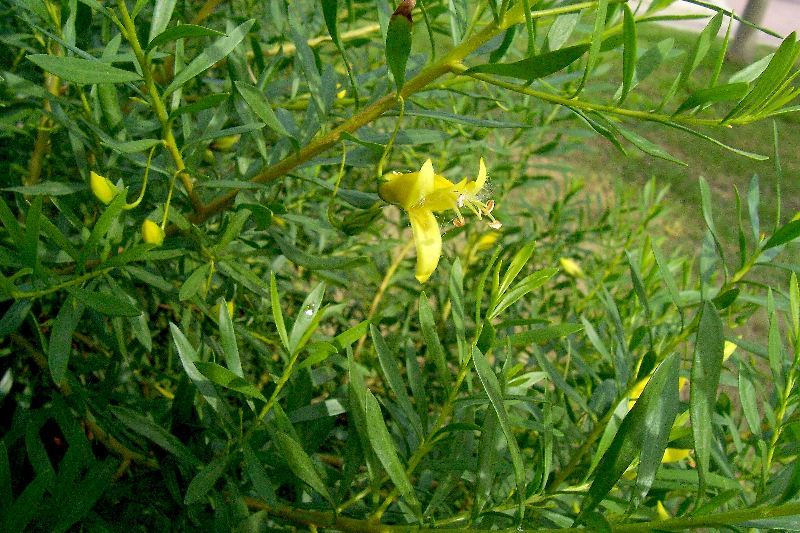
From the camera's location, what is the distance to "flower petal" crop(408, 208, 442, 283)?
0.59m

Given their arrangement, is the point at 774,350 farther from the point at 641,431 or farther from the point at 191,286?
the point at 191,286

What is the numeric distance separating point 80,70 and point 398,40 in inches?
9.2

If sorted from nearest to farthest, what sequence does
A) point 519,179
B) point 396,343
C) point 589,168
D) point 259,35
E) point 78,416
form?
point 78,416, point 396,343, point 259,35, point 519,179, point 589,168

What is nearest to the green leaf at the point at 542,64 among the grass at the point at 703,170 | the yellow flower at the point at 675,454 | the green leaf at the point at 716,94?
the green leaf at the point at 716,94

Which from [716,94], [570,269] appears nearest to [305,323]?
[716,94]

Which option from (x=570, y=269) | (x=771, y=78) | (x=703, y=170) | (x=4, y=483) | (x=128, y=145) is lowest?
(x=703, y=170)

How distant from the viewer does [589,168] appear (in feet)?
11.7

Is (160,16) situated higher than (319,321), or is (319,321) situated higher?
(160,16)

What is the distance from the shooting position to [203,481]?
0.55 m

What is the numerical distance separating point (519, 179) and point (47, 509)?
3.23ft

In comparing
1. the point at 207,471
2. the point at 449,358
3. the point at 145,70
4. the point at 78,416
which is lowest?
the point at 449,358

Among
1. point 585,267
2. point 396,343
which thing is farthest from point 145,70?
point 585,267

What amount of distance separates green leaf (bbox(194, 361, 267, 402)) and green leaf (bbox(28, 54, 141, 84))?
22cm

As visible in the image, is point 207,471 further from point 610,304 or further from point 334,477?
point 610,304
